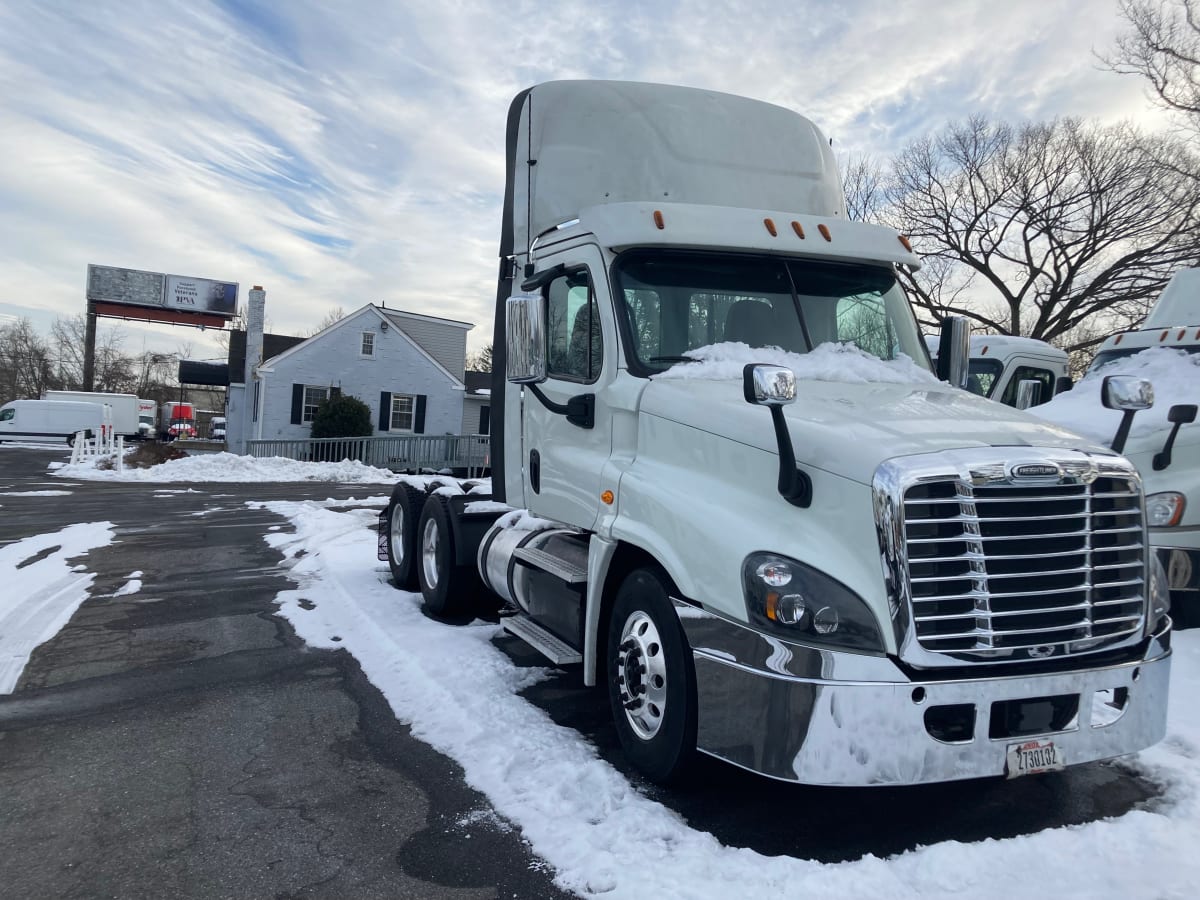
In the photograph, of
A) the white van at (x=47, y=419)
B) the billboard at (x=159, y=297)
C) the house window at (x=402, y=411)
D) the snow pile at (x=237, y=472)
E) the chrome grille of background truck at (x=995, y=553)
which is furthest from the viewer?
the billboard at (x=159, y=297)

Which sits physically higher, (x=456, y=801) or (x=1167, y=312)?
(x=1167, y=312)

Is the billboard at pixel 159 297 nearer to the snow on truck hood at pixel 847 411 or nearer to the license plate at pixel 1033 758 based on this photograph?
the snow on truck hood at pixel 847 411

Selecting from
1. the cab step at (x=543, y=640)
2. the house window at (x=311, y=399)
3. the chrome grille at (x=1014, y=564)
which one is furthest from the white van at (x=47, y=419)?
the chrome grille at (x=1014, y=564)

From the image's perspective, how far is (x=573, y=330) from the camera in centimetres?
509

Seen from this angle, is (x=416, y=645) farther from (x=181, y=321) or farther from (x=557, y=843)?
(x=181, y=321)

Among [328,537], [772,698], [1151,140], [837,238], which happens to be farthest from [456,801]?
[1151,140]

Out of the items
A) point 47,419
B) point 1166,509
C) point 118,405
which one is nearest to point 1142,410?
point 1166,509

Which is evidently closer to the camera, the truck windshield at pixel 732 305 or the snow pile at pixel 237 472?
the truck windshield at pixel 732 305

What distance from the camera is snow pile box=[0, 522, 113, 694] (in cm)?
625

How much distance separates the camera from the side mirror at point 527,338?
4668mm

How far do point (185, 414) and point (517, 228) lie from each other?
67.8 m

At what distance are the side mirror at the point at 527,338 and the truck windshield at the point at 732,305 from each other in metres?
0.46

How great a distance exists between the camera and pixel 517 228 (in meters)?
6.03

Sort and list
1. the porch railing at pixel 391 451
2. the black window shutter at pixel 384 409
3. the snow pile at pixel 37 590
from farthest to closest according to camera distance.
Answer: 1. the black window shutter at pixel 384 409
2. the porch railing at pixel 391 451
3. the snow pile at pixel 37 590
